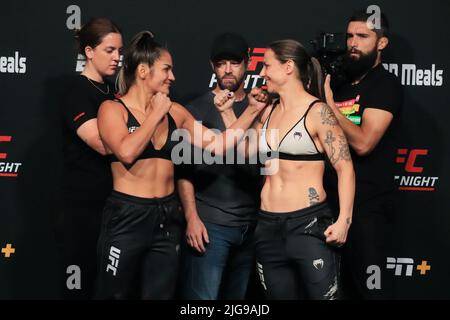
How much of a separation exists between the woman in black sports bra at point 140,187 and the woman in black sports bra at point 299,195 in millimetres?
467

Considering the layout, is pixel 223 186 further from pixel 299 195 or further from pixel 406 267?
pixel 406 267

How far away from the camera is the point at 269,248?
344 centimetres

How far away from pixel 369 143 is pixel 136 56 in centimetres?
134

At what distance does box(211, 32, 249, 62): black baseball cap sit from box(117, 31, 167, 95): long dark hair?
0.40 m

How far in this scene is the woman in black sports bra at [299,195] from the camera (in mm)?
3344

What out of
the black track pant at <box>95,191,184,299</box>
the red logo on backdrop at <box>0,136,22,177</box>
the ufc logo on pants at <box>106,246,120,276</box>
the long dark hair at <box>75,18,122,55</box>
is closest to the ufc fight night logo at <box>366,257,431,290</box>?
the black track pant at <box>95,191,184,299</box>

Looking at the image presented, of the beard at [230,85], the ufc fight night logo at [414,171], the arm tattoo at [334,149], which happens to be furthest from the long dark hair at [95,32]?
the ufc fight night logo at [414,171]

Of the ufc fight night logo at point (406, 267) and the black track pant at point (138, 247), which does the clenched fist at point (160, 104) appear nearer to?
the black track pant at point (138, 247)

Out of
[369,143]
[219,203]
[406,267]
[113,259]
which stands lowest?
[406,267]

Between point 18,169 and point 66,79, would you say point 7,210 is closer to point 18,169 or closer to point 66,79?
point 18,169

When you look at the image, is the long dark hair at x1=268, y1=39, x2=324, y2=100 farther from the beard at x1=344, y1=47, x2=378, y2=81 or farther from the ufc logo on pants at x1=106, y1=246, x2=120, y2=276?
the ufc logo on pants at x1=106, y1=246, x2=120, y2=276

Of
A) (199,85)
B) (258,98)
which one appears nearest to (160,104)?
(258,98)

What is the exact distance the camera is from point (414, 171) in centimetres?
449

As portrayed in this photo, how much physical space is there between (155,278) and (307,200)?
2.70ft
